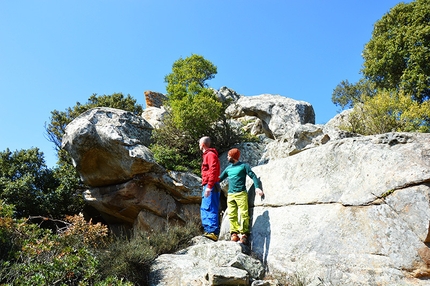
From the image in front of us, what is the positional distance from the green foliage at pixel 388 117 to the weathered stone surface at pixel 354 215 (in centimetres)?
689

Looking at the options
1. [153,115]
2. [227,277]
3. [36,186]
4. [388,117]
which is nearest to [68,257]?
[227,277]

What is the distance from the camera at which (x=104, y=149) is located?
40.3 feet

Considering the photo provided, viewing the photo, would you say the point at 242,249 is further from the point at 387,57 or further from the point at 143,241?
the point at 387,57

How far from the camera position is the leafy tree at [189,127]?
43.8 feet

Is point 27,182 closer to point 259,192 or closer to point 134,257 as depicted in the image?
point 134,257

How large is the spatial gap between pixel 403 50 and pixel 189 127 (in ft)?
45.9

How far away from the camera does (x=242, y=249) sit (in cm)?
731

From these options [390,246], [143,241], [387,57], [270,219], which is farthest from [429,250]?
[387,57]

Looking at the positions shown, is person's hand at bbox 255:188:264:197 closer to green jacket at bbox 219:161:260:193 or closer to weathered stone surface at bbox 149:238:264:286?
green jacket at bbox 219:161:260:193

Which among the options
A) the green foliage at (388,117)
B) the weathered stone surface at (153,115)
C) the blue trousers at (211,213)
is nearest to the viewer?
the blue trousers at (211,213)

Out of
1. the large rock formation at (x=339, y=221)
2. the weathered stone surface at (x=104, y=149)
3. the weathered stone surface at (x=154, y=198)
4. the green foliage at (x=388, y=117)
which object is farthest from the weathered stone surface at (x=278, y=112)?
the large rock formation at (x=339, y=221)

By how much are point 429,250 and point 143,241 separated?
5.72 metres

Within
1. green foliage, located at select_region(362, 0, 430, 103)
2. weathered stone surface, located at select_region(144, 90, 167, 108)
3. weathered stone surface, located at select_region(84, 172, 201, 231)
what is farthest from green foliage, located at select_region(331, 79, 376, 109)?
weathered stone surface, located at select_region(84, 172, 201, 231)

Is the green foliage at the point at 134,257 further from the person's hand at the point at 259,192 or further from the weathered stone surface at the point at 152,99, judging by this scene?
the weathered stone surface at the point at 152,99
